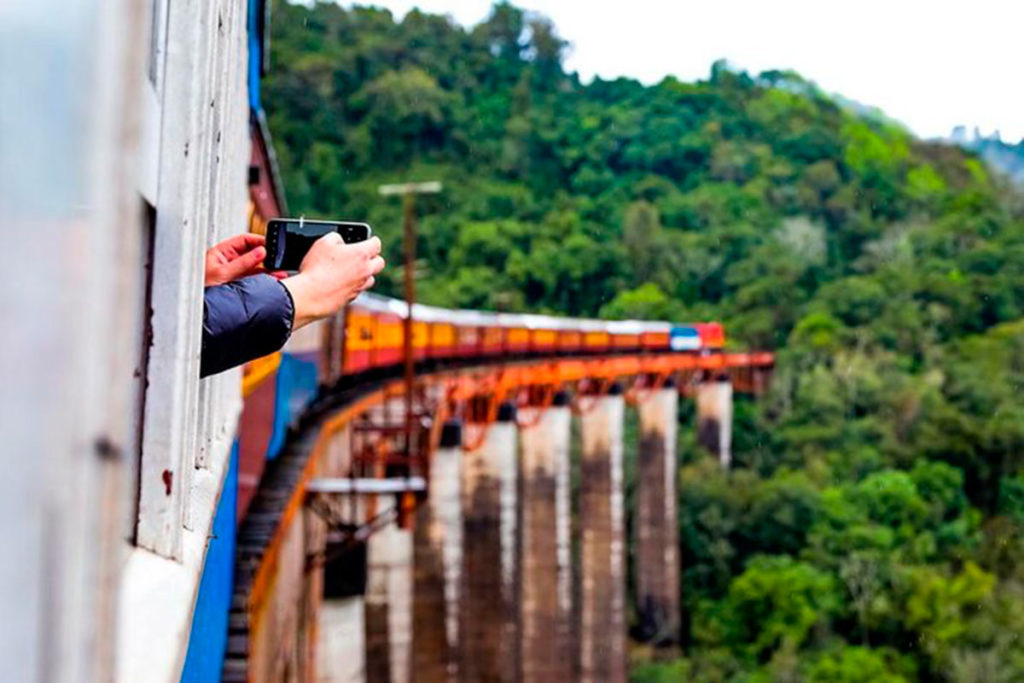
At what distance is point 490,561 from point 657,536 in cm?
1141

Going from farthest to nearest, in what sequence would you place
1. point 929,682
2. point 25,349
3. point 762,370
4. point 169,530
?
point 762,370
point 929,682
point 169,530
point 25,349

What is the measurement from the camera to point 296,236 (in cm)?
196

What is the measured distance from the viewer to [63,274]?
54cm

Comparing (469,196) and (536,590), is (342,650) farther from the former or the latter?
(469,196)

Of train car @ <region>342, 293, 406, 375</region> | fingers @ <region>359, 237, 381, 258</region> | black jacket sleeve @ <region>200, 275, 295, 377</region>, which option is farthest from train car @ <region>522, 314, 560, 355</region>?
black jacket sleeve @ <region>200, 275, 295, 377</region>

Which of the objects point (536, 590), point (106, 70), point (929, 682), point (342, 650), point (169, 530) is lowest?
point (929, 682)

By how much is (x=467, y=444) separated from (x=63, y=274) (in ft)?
64.2

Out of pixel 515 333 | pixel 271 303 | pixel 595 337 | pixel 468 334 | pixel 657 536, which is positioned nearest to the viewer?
pixel 271 303

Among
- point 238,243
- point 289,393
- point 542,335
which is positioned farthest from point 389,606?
point 542,335

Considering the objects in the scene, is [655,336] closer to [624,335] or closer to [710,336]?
[624,335]

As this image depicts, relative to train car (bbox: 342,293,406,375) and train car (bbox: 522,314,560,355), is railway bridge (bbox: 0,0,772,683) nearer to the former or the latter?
train car (bbox: 342,293,406,375)

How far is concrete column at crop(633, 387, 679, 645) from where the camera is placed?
29.4 meters

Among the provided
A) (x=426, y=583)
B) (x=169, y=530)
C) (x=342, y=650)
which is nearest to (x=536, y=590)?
(x=426, y=583)

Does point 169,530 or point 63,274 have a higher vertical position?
point 63,274
